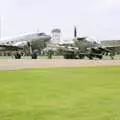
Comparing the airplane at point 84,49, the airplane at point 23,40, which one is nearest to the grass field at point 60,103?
the airplane at point 84,49

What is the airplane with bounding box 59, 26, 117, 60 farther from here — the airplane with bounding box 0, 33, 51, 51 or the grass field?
the grass field

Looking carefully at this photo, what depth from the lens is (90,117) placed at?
7.07m

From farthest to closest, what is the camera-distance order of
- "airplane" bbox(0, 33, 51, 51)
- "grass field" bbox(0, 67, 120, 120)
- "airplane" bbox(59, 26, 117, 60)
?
"airplane" bbox(0, 33, 51, 51) → "airplane" bbox(59, 26, 117, 60) → "grass field" bbox(0, 67, 120, 120)

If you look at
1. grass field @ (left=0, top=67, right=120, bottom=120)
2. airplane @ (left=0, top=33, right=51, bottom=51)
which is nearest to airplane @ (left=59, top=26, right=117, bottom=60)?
airplane @ (left=0, top=33, right=51, bottom=51)

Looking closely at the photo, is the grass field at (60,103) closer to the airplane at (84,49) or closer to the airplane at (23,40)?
the airplane at (84,49)

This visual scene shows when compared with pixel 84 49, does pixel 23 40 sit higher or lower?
higher

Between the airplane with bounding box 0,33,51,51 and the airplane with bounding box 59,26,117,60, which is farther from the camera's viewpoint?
the airplane with bounding box 0,33,51,51

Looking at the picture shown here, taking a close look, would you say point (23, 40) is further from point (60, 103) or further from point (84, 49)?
point (60, 103)

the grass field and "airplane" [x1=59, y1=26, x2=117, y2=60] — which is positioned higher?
"airplane" [x1=59, y1=26, x2=117, y2=60]

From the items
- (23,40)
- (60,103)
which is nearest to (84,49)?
(23,40)

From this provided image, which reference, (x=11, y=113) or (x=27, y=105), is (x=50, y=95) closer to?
(x=27, y=105)

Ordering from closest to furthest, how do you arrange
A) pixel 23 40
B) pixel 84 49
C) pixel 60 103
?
pixel 60 103, pixel 84 49, pixel 23 40

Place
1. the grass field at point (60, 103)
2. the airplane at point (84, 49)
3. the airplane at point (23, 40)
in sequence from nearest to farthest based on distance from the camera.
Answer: the grass field at point (60, 103)
the airplane at point (84, 49)
the airplane at point (23, 40)

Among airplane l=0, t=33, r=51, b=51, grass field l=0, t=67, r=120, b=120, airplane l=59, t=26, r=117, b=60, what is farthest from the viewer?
airplane l=0, t=33, r=51, b=51
